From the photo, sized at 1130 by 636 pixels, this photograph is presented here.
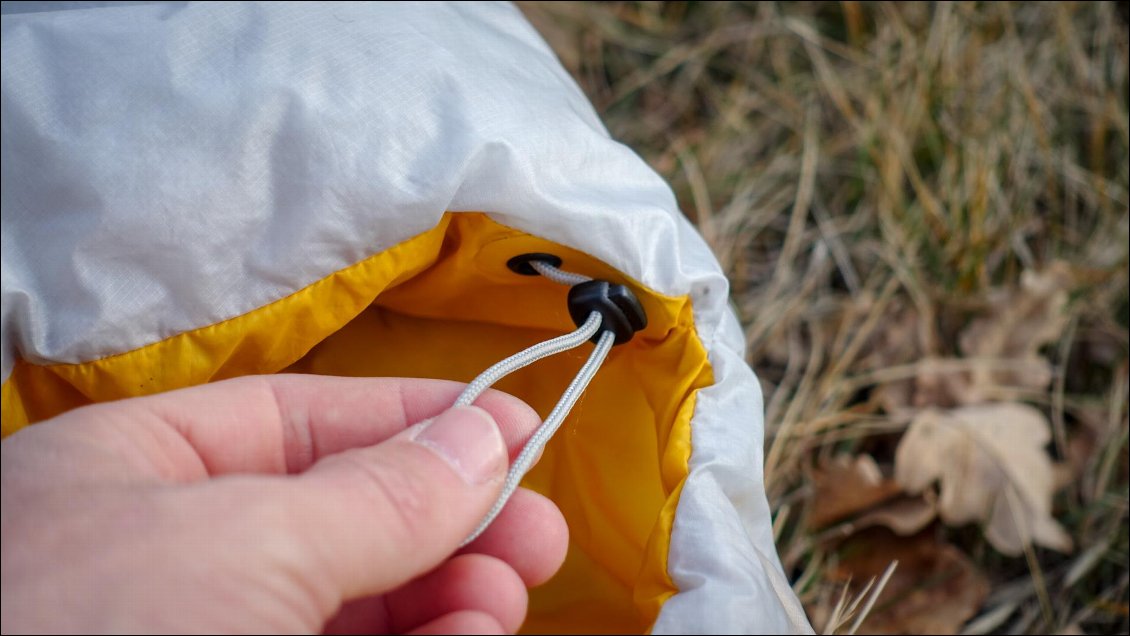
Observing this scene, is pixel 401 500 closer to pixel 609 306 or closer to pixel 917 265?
pixel 609 306

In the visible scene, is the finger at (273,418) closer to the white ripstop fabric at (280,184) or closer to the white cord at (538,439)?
the white cord at (538,439)

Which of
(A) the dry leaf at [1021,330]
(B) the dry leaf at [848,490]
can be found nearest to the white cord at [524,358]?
(B) the dry leaf at [848,490]

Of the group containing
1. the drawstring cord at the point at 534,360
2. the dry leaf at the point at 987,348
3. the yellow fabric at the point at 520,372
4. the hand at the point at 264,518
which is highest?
the hand at the point at 264,518

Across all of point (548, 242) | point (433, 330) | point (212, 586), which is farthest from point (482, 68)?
point (212, 586)

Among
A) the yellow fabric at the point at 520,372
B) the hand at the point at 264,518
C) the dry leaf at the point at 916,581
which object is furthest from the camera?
the dry leaf at the point at 916,581

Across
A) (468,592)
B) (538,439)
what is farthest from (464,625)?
(538,439)

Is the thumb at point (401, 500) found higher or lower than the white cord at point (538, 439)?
higher

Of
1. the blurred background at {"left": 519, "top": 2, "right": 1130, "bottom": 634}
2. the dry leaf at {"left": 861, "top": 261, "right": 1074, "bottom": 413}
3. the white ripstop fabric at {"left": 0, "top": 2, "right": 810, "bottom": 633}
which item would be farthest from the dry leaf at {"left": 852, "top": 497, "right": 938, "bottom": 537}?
the white ripstop fabric at {"left": 0, "top": 2, "right": 810, "bottom": 633}
